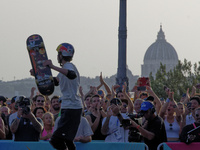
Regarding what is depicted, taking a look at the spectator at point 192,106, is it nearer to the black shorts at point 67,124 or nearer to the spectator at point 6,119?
the spectator at point 6,119

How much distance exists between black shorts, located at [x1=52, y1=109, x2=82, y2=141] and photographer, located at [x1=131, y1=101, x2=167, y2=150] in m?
1.25

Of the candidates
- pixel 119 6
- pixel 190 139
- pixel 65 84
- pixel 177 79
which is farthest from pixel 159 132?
pixel 177 79

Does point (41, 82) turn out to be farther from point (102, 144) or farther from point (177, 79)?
point (177, 79)

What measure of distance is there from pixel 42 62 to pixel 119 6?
Answer: 43.2ft

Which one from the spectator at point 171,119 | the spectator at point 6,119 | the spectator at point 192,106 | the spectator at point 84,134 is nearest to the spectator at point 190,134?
the spectator at point 84,134

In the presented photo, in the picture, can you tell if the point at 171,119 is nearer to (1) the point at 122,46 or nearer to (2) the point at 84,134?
(2) the point at 84,134

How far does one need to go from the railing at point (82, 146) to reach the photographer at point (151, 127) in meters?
0.15

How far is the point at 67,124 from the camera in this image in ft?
25.5

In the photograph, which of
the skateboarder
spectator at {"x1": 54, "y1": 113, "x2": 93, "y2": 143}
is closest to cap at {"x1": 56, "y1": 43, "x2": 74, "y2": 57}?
the skateboarder

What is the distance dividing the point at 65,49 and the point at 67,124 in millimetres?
1019

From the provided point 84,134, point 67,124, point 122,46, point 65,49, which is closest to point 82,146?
point 84,134

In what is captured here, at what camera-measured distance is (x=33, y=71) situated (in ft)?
26.2

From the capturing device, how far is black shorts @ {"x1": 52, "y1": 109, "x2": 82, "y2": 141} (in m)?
7.74

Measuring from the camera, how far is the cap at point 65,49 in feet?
25.3
